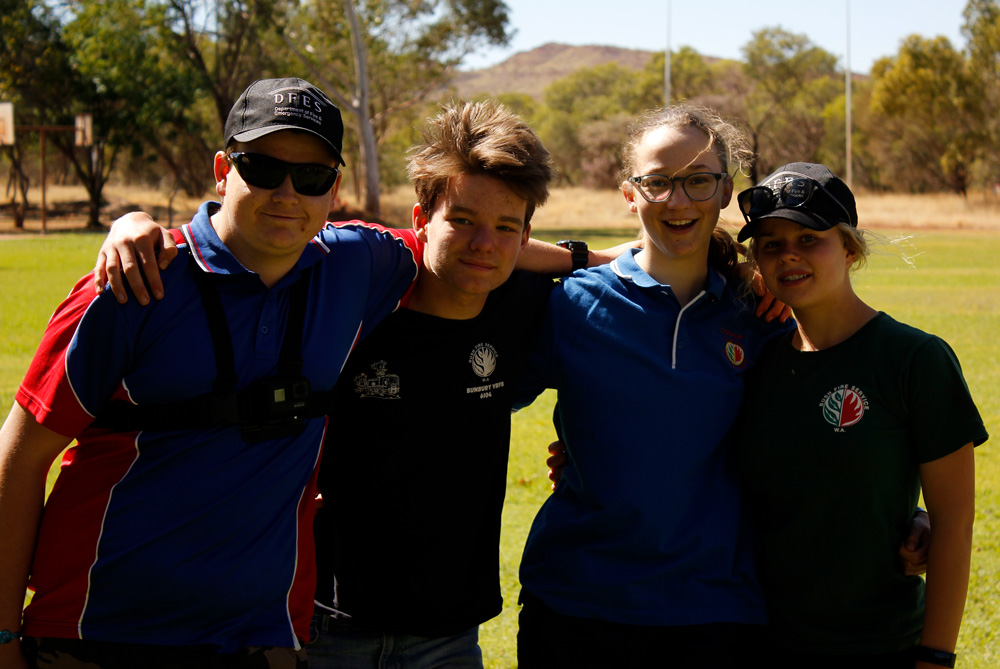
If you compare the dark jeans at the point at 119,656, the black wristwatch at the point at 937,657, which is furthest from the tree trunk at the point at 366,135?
the black wristwatch at the point at 937,657

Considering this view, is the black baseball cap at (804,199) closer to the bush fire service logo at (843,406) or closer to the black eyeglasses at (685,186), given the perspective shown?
the black eyeglasses at (685,186)

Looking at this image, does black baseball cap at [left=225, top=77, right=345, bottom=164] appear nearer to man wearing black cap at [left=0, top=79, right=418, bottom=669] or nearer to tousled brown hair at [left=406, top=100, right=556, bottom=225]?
man wearing black cap at [left=0, top=79, right=418, bottom=669]

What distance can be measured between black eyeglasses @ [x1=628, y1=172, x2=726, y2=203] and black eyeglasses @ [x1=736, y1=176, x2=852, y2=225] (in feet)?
0.45

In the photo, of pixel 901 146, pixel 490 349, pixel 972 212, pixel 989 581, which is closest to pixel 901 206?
pixel 972 212

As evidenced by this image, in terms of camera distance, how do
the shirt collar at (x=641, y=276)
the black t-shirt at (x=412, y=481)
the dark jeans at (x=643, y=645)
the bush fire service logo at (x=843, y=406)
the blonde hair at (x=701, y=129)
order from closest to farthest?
1. the bush fire service logo at (x=843, y=406)
2. the dark jeans at (x=643, y=645)
3. the black t-shirt at (x=412, y=481)
4. the shirt collar at (x=641, y=276)
5. the blonde hair at (x=701, y=129)

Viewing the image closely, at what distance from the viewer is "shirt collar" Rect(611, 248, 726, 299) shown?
315 cm

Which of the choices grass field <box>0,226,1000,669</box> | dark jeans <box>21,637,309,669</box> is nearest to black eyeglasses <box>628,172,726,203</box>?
grass field <box>0,226,1000,669</box>

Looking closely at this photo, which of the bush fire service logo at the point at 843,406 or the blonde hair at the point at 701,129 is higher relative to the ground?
the blonde hair at the point at 701,129

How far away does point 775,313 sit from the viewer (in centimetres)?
320

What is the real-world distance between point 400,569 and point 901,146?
6079cm

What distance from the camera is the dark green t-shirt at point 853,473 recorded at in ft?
8.66

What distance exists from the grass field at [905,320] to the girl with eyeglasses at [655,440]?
1.27 feet

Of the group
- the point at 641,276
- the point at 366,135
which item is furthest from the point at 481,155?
the point at 366,135

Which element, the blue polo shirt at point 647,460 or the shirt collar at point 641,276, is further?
the shirt collar at point 641,276
